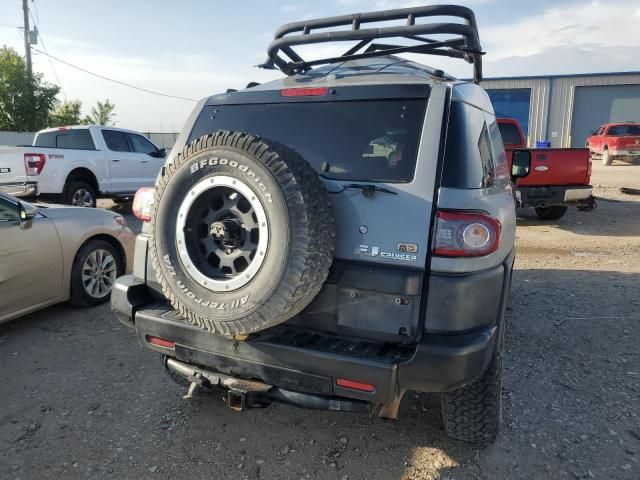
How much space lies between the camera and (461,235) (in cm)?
213

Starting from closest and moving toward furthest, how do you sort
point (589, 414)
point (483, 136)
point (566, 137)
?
point (483, 136) → point (589, 414) → point (566, 137)

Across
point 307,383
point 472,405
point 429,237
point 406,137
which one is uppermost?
point 406,137

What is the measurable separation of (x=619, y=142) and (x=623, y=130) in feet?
3.65

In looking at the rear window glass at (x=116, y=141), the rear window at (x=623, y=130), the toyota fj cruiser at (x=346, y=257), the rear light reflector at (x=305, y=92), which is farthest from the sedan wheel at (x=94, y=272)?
the rear window at (x=623, y=130)

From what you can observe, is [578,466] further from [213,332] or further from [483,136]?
[213,332]

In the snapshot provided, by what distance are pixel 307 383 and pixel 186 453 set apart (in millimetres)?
923

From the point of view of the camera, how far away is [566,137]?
31703 millimetres

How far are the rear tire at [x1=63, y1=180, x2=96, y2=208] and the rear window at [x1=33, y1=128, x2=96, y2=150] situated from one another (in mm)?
1005

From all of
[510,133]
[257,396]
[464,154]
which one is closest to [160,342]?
[257,396]

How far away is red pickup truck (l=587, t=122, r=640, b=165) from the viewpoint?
2152 cm

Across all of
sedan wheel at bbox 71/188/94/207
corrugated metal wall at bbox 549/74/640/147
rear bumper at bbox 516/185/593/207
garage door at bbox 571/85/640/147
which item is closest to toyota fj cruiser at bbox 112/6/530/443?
rear bumper at bbox 516/185/593/207

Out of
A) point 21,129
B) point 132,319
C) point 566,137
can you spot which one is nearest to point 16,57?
point 21,129

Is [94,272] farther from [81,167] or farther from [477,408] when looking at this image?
[81,167]

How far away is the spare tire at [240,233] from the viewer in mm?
2092
